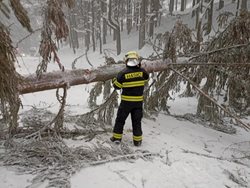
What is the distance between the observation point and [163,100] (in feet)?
24.9

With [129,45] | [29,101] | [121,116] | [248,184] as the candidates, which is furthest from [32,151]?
[129,45]

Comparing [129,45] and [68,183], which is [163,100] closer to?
[68,183]

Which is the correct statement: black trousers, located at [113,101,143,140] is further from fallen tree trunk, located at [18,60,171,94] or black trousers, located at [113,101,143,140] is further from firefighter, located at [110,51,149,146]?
fallen tree trunk, located at [18,60,171,94]

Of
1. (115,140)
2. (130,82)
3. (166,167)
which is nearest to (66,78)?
(130,82)

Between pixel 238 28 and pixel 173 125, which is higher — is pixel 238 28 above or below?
above

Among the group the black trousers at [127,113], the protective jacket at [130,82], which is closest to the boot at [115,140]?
the black trousers at [127,113]

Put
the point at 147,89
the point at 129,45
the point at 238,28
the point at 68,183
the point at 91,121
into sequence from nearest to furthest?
the point at 68,183, the point at 91,121, the point at 238,28, the point at 147,89, the point at 129,45

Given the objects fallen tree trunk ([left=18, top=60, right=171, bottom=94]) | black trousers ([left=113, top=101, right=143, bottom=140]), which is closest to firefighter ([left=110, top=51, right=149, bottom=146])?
black trousers ([left=113, top=101, right=143, bottom=140])

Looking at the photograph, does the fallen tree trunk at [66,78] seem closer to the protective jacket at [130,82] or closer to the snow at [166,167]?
the snow at [166,167]

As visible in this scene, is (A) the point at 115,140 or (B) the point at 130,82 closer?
(A) the point at 115,140

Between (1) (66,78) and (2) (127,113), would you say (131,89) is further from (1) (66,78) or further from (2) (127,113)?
(1) (66,78)

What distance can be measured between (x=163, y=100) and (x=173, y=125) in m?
0.88

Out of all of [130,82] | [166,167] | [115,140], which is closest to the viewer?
[166,167]

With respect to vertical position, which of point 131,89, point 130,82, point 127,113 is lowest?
point 127,113
